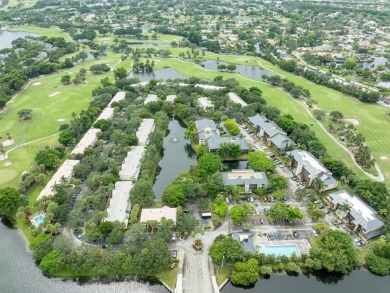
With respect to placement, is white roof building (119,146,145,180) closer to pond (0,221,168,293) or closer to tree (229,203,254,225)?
tree (229,203,254,225)

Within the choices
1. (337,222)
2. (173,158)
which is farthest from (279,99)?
(337,222)

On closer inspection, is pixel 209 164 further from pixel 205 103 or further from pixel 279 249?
pixel 205 103

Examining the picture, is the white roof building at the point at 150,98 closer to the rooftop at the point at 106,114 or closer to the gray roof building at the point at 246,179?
the rooftop at the point at 106,114

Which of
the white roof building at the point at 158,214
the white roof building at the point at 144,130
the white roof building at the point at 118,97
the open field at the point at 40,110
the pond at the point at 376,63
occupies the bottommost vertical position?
the pond at the point at 376,63

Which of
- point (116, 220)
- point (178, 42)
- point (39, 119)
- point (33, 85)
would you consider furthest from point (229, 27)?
point (116, 220)

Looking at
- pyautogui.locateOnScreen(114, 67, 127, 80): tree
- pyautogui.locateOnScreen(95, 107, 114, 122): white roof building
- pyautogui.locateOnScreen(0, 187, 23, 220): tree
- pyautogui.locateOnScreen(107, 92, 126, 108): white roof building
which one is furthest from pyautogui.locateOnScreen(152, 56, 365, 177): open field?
pyautogui.locateOnScreen(0, 187, 23, 220): tree

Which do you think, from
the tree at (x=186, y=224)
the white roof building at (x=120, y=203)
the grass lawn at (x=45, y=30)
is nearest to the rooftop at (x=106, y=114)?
the white roof building at (x=120, y=203)
